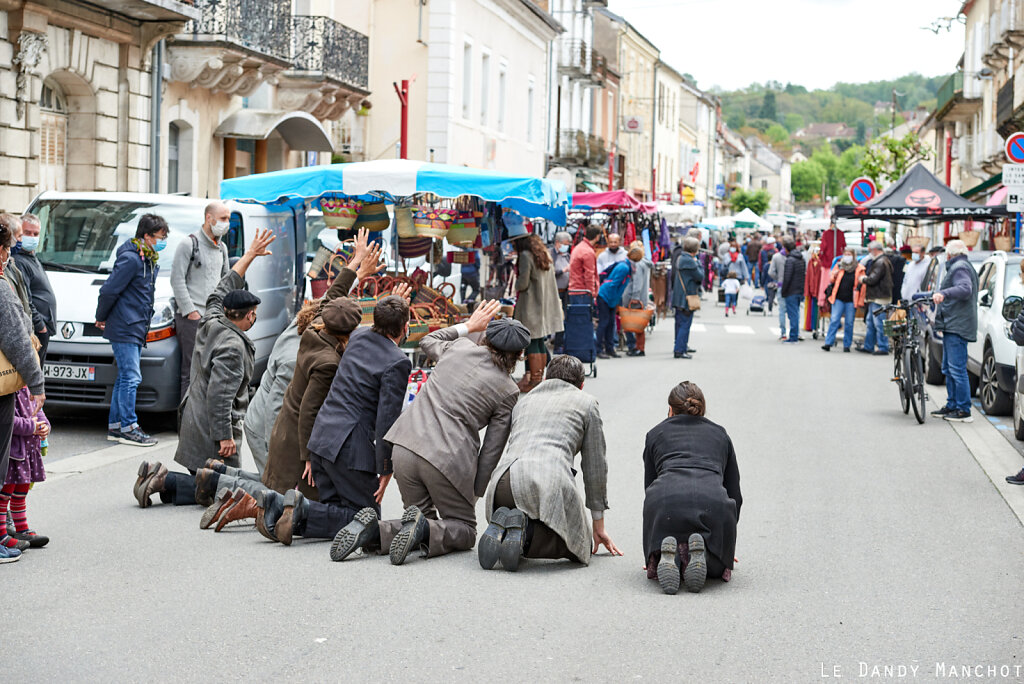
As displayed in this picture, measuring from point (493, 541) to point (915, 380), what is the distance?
810 cm

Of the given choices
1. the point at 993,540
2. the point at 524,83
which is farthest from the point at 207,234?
the point at 524,83

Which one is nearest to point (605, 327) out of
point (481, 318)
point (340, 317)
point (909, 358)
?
point (909, 358)

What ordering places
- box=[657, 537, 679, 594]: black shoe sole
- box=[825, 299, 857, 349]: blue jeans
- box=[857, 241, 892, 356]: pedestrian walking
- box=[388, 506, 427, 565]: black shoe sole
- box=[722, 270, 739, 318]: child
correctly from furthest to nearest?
box=[722, 270, 739, 318]: child, box=[825, 299, 857, 349]: blue jeans, box=[857, 241, 892, 356]: pedestrian walking, box=[388, 506, 427, 565]: black shoe sole, box=[657, 537, 679, 594]: black shoe sole

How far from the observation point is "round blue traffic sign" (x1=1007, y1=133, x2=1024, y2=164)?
59.7 ft

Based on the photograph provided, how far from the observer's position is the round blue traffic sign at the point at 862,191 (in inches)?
1125

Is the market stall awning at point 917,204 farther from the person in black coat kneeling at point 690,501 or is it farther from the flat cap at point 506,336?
the person in black coat kneeling at point 690,501

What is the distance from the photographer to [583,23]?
53.8 meters

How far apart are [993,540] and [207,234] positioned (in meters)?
7.16

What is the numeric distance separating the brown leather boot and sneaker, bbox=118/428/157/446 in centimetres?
A: 326

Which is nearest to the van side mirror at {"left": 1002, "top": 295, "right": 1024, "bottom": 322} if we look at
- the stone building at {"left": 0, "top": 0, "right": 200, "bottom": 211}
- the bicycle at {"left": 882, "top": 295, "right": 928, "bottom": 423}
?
the bicycle at {"left": 882, "top": 295, "right": 928, "bottom": 423}

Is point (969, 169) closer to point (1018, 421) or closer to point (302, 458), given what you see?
point (1018, 421)

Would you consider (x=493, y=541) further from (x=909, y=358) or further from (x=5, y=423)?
(x=909, y=358)

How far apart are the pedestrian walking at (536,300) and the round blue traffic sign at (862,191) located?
1462 cm

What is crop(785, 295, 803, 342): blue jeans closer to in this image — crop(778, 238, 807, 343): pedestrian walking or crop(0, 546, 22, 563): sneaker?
crop(778, 238, 807, 343): pedestrian walking
